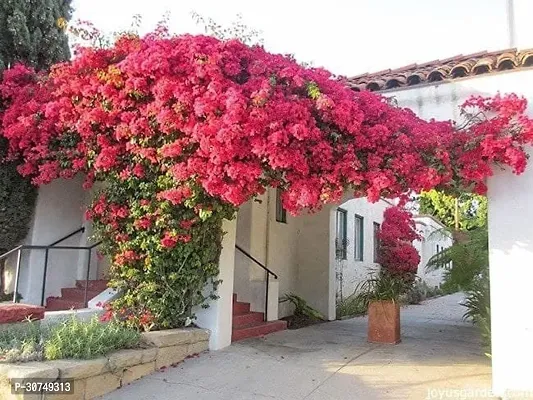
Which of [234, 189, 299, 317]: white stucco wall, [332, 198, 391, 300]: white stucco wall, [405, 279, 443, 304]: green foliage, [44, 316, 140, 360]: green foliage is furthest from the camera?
[405, 279, 443, 304]: green foliage

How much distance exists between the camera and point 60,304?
26.7 feet

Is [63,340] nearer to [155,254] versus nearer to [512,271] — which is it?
[155,254]

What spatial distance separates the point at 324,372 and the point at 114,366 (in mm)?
2659

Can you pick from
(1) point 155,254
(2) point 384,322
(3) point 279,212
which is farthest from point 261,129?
(3) point 279,212

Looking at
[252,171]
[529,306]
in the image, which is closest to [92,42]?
[252,171]

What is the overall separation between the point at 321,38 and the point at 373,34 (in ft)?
4.09

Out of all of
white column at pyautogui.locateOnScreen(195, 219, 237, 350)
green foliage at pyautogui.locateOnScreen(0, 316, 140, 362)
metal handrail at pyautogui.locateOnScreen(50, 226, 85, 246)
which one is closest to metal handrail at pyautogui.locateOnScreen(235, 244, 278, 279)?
white column at pyautogui.locateOnScreen(195, 219, 237, 350)

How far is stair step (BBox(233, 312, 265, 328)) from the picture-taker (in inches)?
339

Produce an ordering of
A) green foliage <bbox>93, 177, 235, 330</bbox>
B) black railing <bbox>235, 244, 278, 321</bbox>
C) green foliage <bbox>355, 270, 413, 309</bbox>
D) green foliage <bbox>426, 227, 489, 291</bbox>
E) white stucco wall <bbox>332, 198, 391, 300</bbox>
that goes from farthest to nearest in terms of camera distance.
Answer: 1. white stucco wall <bbox>332, 198, 391, 300</bbox>
2. green foliage <bbox>426, 227, 489, 291</bbox>
3. black railing <bbox>235, 244, 278, 321</bbox>
4. green foliage <bbox>355, 270, 413, 309</bbox>
5. green foliage <bbox>93, 177, 235, 330</bbox>

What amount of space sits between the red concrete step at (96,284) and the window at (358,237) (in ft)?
29.0

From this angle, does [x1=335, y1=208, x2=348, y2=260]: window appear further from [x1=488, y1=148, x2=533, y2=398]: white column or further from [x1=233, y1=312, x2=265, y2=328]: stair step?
[x1=488, y1=148, x2=533, y2=398]: white column

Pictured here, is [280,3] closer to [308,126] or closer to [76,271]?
[308,126]

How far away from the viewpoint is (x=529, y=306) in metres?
5.73

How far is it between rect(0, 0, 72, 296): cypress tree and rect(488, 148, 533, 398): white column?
6.92 m
